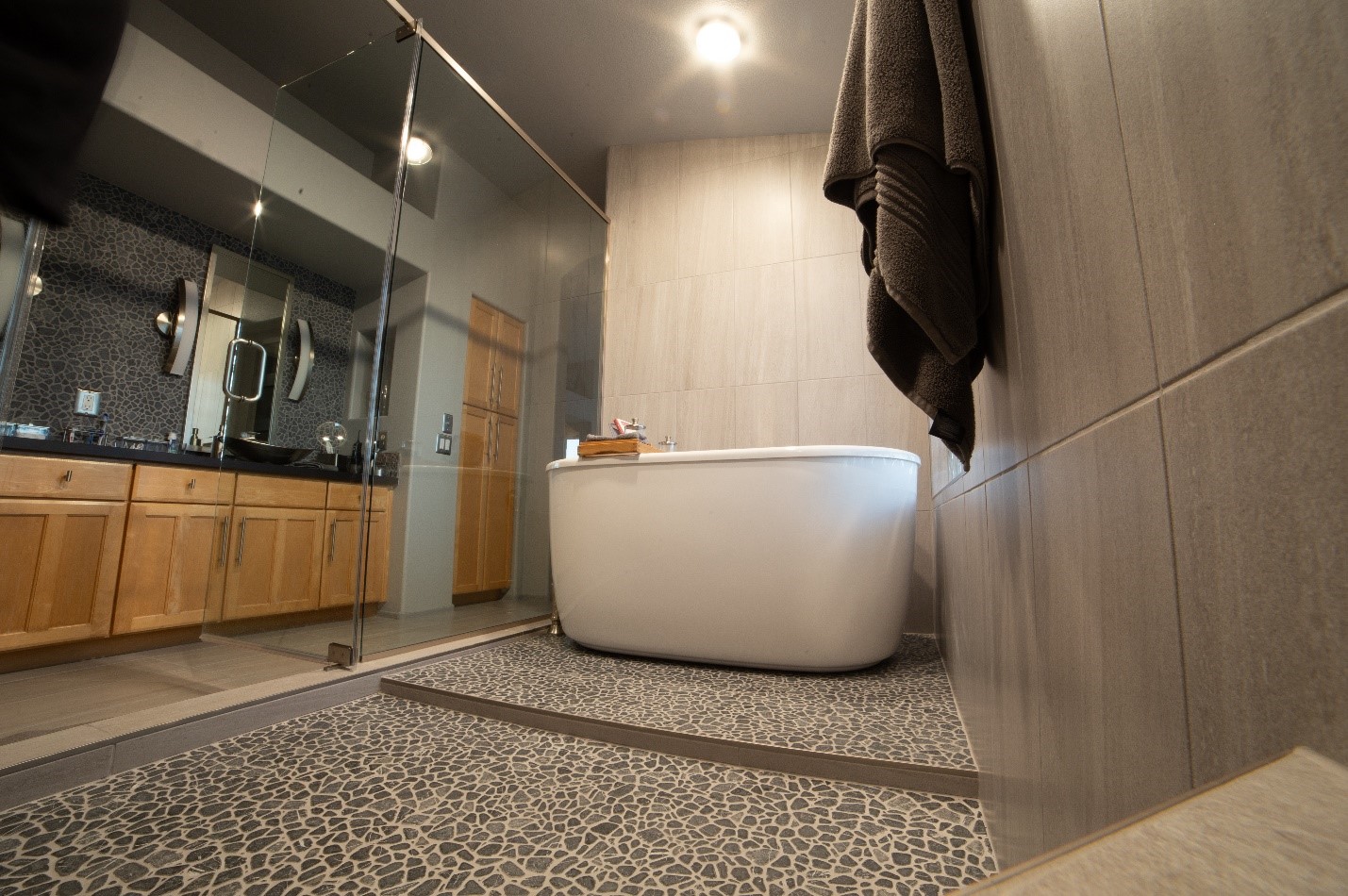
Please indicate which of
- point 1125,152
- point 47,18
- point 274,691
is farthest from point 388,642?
point 1125,152

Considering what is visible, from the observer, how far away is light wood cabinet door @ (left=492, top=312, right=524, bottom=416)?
264 cm

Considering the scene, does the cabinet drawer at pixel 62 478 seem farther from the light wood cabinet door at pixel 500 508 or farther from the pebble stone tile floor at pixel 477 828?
the pebble stone tile floor at pixel 477 828

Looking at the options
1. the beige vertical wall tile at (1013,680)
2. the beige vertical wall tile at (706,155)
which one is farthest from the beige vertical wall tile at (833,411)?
the beige vertical wall tile at (1013,680)

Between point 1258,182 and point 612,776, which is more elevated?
point 1258,182

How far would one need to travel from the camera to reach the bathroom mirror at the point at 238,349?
2.54 metres

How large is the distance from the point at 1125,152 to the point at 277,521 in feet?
9.49

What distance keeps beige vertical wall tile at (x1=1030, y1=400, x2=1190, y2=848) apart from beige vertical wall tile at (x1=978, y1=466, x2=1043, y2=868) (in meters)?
0.06

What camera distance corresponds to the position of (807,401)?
2.70 meters

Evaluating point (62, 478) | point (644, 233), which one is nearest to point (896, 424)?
point (644, 233)

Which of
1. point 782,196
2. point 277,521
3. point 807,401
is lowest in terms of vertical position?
point 277,521

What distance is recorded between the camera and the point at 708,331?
2.95 meters

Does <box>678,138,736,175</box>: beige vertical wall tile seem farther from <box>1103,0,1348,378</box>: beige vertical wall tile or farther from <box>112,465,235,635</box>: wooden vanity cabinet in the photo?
<box>1103,0,1348,378</box>: beige vertical wall tile

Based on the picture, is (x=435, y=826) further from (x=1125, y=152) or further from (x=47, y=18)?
(x=1125, y=152)

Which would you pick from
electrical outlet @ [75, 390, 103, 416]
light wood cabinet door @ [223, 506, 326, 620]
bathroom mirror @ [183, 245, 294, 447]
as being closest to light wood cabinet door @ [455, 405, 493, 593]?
light wood cabinet door @ [223, 506, 326, 620]
